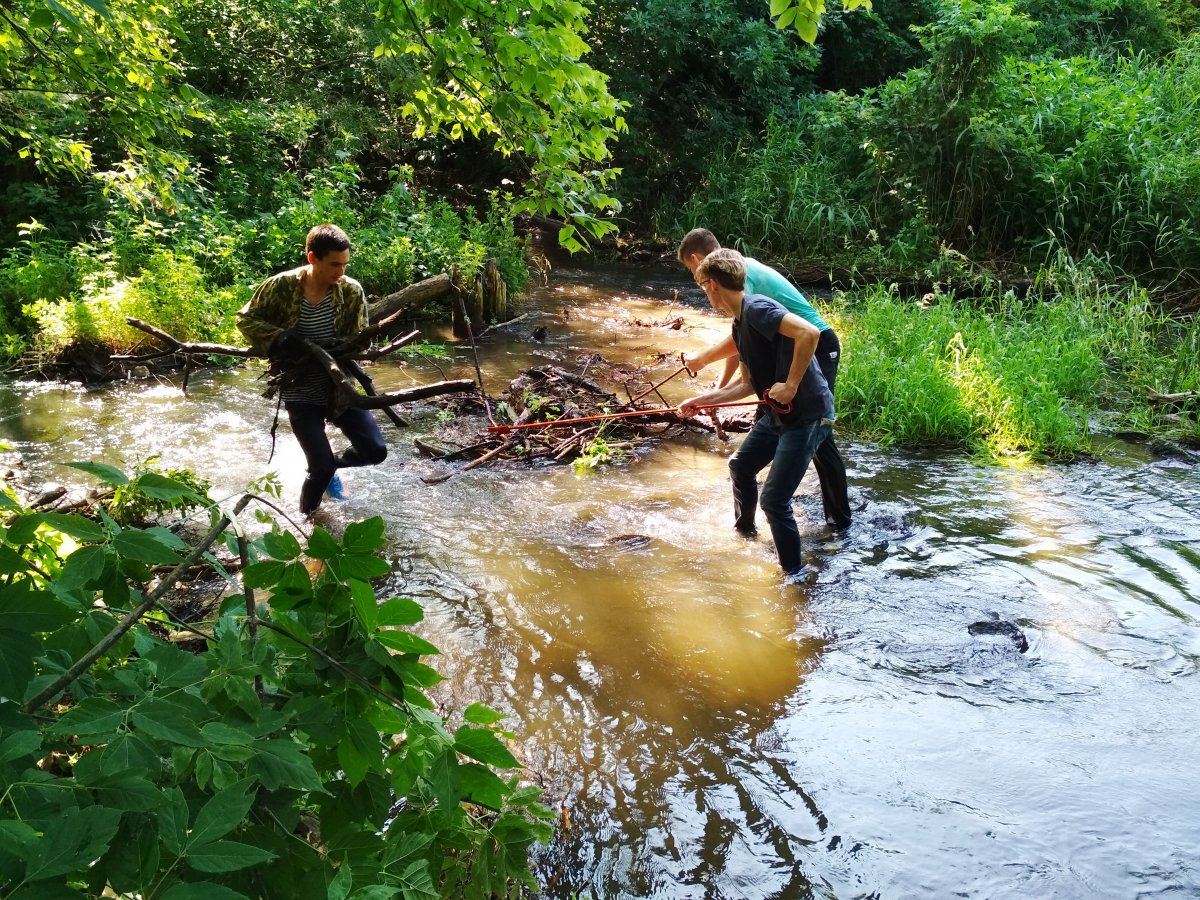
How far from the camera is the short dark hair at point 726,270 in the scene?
4.39 m

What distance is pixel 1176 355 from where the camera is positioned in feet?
26.8

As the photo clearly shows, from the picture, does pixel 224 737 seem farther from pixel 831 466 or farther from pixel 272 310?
pixel 831 466

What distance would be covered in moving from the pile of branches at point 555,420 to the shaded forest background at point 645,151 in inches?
82.5

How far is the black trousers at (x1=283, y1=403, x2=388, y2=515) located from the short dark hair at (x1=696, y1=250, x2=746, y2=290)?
89.0 inches

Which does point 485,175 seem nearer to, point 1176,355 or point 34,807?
point 1176,355

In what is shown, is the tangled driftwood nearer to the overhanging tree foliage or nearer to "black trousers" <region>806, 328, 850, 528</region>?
the overhanging tree foliage

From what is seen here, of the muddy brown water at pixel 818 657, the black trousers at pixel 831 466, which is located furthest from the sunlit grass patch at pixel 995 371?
the black trousers at pixel 831 466

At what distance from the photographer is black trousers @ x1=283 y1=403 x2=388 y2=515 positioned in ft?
16.6

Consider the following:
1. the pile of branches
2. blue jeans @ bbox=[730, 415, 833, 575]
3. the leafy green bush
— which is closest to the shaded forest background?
the leafy green bush

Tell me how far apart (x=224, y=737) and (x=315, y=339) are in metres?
4.01

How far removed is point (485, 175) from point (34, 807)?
56.6ft

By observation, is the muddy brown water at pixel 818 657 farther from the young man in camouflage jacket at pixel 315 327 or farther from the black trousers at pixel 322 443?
the young man in camouflage jacket at pixel 315 327

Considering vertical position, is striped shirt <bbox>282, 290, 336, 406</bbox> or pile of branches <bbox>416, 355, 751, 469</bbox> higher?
striped shirt <bbox>282, 290, 336, 406</bbox>

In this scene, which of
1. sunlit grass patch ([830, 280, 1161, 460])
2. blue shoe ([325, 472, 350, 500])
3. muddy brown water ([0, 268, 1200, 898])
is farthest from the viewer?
sunlit grass patch ([830, 280, 1161, 460])
